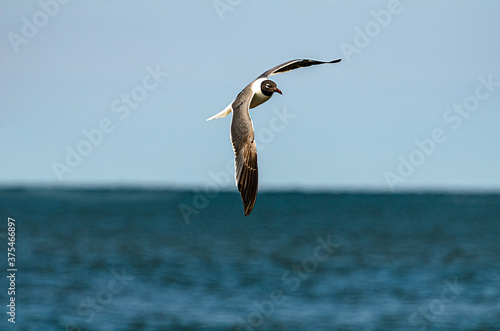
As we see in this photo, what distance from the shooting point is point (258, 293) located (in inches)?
1971

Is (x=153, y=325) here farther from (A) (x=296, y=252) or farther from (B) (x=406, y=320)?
(A) (x=296, y=252)

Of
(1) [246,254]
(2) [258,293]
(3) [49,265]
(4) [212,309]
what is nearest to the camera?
(4) [212,309]

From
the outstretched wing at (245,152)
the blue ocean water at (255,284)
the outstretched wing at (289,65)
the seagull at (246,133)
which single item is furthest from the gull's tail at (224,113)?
the blue ocean water at (255,284)

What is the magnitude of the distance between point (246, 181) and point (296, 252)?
58.9 metres

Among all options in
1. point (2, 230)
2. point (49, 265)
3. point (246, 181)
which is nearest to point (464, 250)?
point (49, 265)

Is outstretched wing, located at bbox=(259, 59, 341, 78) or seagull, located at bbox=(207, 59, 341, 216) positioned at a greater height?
outstretched wing, located at bbox=(259, 59, 341, 78)

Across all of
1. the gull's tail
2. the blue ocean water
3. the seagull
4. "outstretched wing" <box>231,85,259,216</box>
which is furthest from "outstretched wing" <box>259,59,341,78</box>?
the blue ocean water
